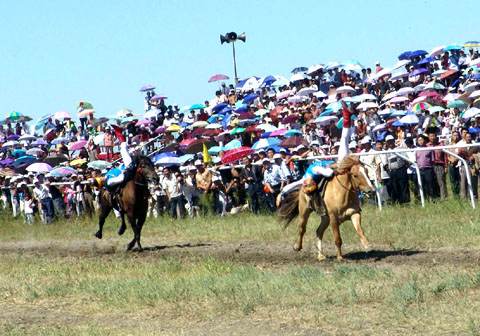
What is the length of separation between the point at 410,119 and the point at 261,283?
41.0 ft

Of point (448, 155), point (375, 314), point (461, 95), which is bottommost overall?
point (375, 314)

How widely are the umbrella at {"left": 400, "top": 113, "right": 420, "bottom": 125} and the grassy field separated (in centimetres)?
458

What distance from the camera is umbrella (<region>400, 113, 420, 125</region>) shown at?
949 inches

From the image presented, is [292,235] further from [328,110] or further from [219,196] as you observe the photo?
[328,110]

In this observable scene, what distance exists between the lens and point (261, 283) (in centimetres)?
1286

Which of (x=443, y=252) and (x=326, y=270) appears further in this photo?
(x=443, y=252)

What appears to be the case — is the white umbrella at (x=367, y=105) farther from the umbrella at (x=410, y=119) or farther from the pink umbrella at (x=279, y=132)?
the umbrella at (x=410, y=119)

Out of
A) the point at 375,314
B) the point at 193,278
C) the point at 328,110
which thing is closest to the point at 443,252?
the point at 193,278

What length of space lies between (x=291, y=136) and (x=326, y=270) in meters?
12.2

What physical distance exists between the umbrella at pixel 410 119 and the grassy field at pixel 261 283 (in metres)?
4.58

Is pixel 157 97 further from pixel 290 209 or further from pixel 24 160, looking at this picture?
pixel 290 209

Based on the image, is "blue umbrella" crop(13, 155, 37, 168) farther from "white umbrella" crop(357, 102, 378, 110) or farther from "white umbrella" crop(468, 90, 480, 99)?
"white umbrella" crop(468, 90, 480, 99)

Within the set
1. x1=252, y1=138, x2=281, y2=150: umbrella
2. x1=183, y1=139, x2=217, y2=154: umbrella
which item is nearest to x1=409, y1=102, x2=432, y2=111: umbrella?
x1=252, y1=138, x2=281, y2=150: umbrella

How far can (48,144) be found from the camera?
3934cm
